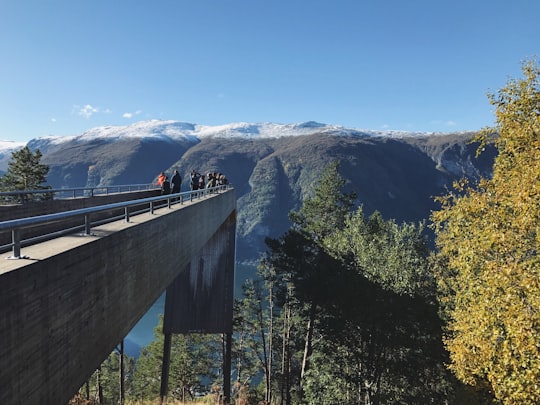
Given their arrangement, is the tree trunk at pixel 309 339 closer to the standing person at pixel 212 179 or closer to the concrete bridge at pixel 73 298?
the standing person at pixel 212 179

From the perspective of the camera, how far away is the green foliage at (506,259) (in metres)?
6.54

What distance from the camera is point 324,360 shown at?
20.8 m

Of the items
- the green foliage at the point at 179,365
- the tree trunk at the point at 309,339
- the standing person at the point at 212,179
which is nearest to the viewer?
the standing person at the point at 212,179

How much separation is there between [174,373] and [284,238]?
23081 mm

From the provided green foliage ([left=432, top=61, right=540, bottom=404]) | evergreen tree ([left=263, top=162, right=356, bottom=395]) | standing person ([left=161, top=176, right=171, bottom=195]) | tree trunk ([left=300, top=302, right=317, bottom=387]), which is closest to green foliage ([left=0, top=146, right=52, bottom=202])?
evergreen tree ([left=263, top=162, right=356, bottom=395])

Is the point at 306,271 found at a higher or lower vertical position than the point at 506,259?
lower

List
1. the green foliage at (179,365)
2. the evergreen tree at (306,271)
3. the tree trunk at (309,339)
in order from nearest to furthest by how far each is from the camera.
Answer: the evergreen tree at (306,271) < the tree trunk at (309,339) < the green foliage at (179,365)

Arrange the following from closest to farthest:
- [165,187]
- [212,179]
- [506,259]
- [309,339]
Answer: [506,259] → [165,187] → [212,179] → [309,339]

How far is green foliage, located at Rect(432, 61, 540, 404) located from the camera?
6.54m

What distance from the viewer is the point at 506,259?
8070 mm

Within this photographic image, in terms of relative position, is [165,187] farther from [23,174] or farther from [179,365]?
[179,365]

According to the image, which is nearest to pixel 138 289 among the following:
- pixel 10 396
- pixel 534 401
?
pixel 10 396

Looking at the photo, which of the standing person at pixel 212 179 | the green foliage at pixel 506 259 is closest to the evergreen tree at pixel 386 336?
the standing person at pixel 212 179

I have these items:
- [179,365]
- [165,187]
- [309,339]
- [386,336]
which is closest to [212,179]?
[165,187]
